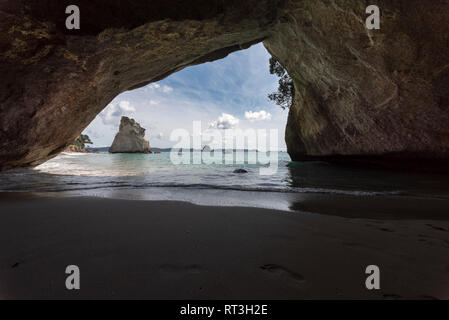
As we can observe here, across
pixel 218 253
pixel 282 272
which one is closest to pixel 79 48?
pixel 218 253

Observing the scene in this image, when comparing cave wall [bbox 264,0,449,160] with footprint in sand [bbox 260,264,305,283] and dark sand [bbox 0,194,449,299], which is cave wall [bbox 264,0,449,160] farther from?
footprint in sand [bbox 260,264,305,283]

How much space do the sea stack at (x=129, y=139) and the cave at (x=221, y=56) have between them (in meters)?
54.3

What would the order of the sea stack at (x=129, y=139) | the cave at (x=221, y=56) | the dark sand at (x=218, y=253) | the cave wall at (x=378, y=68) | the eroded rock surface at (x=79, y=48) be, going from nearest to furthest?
the dark sand at (x=218, y=253) < the eroded rock surface at (x=79, y=48) < the cave at (x=221, y=56) < the cave wall at (x=378, y=68) < the sea stack at (x=129, y=139)

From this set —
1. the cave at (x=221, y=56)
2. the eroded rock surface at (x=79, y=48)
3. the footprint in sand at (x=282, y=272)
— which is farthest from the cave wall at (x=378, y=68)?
the footprint in sand at (x=282, y=272)

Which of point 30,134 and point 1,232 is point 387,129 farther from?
point 30,134

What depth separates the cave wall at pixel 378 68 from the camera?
5176mm

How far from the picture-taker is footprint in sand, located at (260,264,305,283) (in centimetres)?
137

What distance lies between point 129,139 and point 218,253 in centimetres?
6233

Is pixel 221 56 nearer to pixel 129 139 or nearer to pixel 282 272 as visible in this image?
pixel 282 272

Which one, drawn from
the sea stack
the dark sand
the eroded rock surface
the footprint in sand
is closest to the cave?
the eroded rock surface

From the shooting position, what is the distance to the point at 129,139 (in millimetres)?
57156

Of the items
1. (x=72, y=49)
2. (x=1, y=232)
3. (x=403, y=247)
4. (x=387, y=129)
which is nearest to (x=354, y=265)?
(x=403, y=247)

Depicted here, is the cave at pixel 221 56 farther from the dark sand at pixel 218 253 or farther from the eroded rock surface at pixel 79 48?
the dark sand at pixel 218 253

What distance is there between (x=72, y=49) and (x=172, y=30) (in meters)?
2.35
